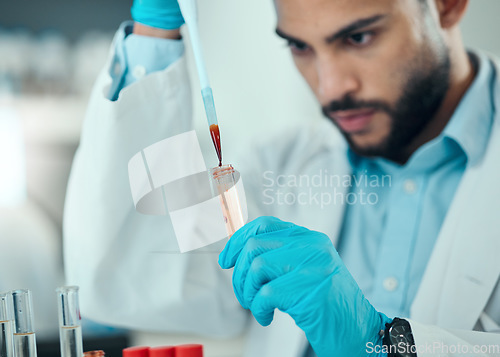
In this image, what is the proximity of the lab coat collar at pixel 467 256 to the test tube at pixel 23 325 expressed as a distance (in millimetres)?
777

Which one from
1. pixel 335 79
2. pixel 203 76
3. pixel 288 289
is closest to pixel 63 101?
pixel 203 76

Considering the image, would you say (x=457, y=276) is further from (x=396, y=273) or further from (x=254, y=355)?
(x=254, y=355)

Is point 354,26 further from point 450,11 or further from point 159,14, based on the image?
point 159,14

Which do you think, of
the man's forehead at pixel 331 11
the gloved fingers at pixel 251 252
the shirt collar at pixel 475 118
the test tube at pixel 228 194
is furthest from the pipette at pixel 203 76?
the shirt collar at pixel 475 118

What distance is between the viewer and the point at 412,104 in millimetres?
1167

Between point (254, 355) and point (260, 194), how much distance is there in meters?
0.40

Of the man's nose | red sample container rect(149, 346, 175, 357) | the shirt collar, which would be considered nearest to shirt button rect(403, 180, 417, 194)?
the shirt collar

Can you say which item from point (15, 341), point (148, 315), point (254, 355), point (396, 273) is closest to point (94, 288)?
point (148, 315)

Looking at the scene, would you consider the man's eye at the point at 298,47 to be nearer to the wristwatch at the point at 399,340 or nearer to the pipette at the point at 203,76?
the pipette at the point at 203,76

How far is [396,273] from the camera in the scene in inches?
45.1

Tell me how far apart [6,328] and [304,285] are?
0.56m

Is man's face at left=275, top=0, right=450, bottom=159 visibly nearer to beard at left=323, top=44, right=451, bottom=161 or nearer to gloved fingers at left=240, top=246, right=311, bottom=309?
beard at left=323, top=44, right=451, bottom=161

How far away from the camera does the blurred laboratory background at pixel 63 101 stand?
Result: 1269 mm

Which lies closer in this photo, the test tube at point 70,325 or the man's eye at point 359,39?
the test tube at point 70,325
